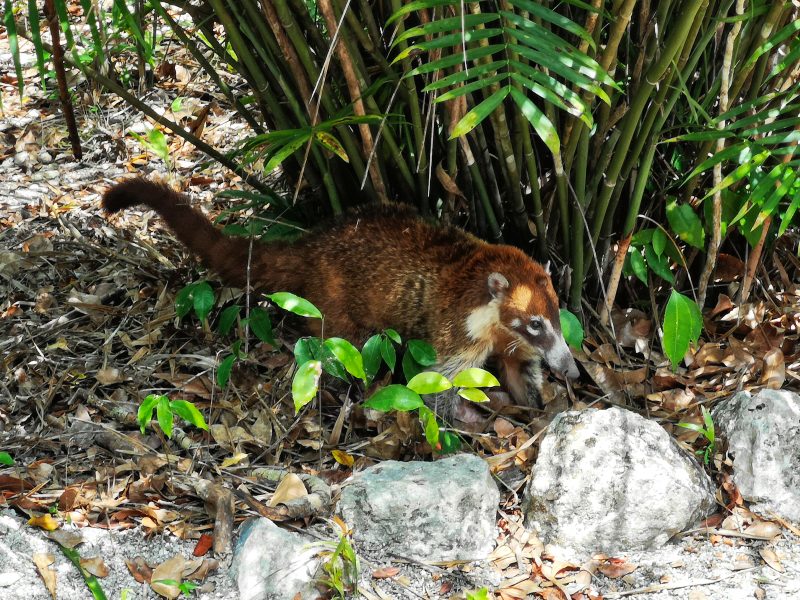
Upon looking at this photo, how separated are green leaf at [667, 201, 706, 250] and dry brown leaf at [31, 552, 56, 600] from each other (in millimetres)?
2470

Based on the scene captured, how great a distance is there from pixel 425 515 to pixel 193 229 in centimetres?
162

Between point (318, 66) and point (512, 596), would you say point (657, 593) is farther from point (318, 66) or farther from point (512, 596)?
point (318, 66)

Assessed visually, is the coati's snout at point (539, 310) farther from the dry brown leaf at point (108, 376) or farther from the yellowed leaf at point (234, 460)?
the dry brown leaf at point (108, 376)

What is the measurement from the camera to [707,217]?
3.48 metres

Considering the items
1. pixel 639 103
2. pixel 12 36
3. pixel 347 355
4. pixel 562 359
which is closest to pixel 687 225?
pixel 639 103

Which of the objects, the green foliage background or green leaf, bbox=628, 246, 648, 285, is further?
green leaf, bbox=628, 246, 648, 285

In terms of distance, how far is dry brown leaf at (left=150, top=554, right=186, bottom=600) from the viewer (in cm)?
253

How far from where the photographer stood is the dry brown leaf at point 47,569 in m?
2.51

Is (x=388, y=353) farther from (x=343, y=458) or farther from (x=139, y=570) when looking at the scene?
(x=139, y=570)

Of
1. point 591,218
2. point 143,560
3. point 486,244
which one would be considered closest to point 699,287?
point 591,218

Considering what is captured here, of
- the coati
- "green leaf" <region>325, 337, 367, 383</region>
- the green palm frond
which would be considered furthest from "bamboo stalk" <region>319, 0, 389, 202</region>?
"green leaf" <region>325, 337, 367, 383</region>

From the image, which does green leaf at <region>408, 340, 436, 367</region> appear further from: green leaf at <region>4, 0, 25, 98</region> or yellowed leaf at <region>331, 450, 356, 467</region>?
green leaf at <region>4, 0, 25, 98</region>

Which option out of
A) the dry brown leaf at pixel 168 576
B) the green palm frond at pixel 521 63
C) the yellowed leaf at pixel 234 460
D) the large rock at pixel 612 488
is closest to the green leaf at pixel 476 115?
the green palm frond at pixel 521 63

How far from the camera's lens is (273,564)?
2590 millimetres
